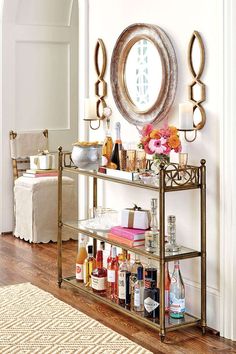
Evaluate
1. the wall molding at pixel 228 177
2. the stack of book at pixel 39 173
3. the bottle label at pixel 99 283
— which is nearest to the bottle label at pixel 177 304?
the wall molding at pixel 228 177

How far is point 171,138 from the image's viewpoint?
388 cm

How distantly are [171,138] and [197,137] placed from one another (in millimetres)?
171

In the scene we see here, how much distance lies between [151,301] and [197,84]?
3.98ft

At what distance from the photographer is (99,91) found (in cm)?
490

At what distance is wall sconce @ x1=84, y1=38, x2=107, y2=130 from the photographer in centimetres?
475

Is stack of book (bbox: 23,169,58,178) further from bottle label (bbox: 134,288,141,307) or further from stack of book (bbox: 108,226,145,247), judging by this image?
bottle label (bbox: 134,288,141,307)

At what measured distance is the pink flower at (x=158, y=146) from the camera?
12.8 feet

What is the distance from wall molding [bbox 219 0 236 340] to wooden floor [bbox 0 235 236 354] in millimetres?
180

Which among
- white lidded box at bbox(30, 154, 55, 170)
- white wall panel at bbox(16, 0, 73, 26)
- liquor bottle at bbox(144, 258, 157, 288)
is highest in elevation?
white wall panel at bbox(16, 0, 73, 26)

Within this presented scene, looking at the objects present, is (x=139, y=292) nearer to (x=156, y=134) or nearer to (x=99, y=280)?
(x=99, y=280)

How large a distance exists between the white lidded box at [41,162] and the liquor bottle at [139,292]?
8.27 ft

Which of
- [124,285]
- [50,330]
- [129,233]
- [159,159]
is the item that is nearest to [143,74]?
[159,159]

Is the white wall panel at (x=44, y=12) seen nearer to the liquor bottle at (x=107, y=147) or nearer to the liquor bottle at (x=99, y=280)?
the liquor bottle at (x=107, y=147)

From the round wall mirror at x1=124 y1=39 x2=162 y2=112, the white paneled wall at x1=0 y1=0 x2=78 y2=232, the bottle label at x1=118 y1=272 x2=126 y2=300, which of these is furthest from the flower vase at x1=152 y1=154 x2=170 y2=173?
the white paneled wall at x1=0 y1=0 x2=78 y2=232
